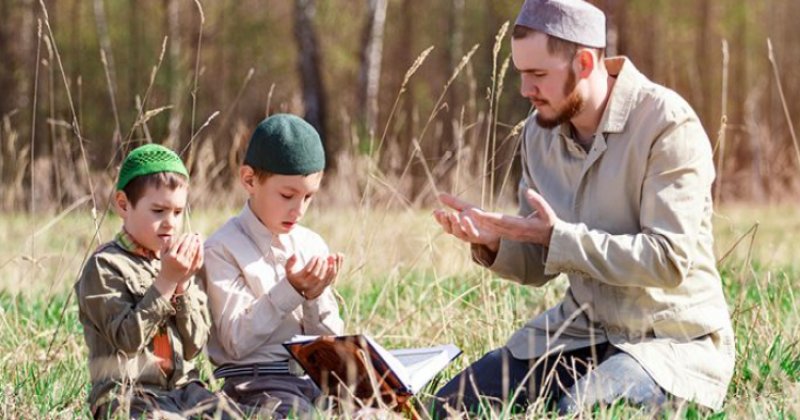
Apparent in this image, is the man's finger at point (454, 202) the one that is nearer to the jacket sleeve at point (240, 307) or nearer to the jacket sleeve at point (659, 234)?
the jacket sleeve at point (659, 234)

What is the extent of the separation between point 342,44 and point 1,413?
85.3ft

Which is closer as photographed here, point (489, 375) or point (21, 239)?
point (489, 375)

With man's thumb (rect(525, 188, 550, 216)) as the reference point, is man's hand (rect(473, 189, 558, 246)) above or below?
below

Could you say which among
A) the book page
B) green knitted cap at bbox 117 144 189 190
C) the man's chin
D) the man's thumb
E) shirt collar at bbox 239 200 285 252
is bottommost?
the book page

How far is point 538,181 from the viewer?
408cm

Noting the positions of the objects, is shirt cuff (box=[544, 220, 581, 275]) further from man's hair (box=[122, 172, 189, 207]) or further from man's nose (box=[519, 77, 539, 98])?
man's hair (box=[122, 172, 189, 207])

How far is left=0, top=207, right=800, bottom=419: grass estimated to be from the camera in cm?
391

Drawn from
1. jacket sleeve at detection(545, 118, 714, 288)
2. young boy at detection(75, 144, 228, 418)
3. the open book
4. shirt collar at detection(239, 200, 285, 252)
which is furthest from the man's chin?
young boy at detection(75, 144, 228, 418)

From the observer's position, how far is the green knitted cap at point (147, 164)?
140 inches

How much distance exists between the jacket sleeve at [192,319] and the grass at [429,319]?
0.33 m

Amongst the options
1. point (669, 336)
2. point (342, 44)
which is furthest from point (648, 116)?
point (342, 44)

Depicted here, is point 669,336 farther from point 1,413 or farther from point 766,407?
point 1,413

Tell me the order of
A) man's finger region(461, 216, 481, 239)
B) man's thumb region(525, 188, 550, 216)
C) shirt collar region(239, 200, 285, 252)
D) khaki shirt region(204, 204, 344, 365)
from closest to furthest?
man's thumb region(525, 188, 550, 216) < man's finger region(461, 216, 481, 239) < khaki shirt region(204, 204, 344, 365) < shirt collar region(239, 200, 285, 252)

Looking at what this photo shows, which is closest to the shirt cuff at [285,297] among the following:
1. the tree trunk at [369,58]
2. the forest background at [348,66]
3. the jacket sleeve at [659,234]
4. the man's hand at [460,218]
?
the man's hand at [460,218]
